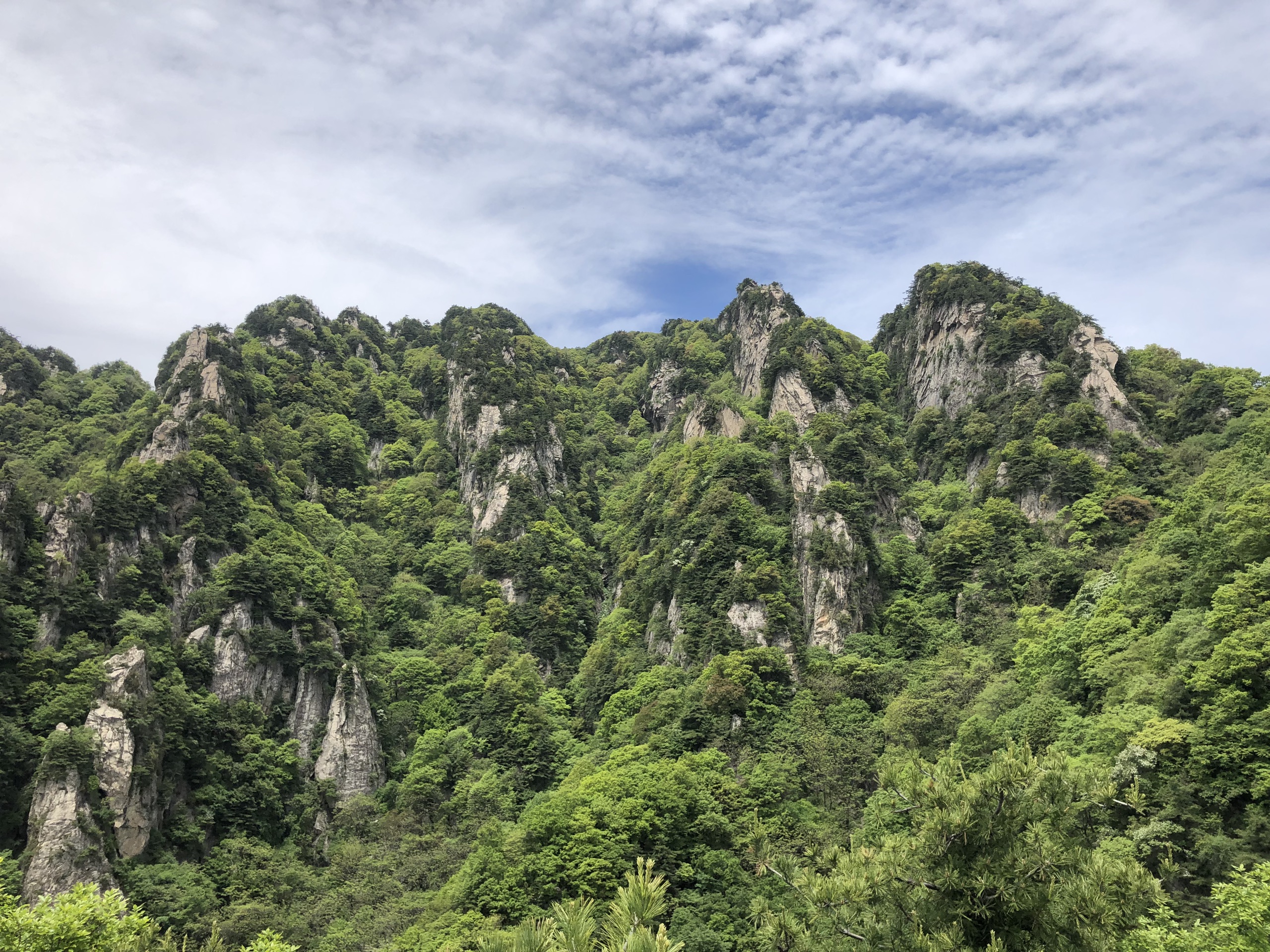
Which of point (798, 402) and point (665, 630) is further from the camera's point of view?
point (798, 402)

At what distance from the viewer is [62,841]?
1225 inches

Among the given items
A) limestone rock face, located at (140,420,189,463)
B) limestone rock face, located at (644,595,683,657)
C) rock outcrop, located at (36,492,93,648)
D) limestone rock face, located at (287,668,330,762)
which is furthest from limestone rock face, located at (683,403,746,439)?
rock outcrop, located at (36,492,93,648)

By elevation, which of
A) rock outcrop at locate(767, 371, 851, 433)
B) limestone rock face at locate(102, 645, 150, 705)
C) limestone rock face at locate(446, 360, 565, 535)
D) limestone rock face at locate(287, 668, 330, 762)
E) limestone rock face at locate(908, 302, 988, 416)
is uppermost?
limestone rock face at locate(908, 302, 988, 416)

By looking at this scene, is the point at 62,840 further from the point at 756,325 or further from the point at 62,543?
the point at 756,325

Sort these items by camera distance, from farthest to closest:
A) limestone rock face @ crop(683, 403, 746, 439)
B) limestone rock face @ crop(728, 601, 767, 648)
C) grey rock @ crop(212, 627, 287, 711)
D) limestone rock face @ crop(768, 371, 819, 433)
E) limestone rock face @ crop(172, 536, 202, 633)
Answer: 1. limestone rock face @ crop(683, 403, 746, 439)
2. limestone rock face @ crop(768, 371, 819, 433)
3. limestone rock face @ crop(172, 536, 202, 633)
4. limestone rock face @ crop(728, 601, 767, 648)
5. grey rock @ crop(212, 627, 287, 711)

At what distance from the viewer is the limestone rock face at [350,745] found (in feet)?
149

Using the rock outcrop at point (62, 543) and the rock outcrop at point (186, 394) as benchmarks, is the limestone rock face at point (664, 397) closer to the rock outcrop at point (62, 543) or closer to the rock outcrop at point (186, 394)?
the rock outcrop at point (186, 394)

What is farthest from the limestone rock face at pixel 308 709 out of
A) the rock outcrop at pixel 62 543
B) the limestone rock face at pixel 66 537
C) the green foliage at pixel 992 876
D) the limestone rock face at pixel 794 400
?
the limestone rock face at pixel 794 400

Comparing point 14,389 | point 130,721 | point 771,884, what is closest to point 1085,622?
point 771,884

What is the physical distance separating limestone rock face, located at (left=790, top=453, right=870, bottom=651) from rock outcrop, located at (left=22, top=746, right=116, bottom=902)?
40.6m

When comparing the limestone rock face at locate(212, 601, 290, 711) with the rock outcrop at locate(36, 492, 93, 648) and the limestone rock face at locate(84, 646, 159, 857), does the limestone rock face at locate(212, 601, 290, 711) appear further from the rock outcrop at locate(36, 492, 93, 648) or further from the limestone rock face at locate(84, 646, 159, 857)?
the rock outcrop at locate(36, 492, 93, 648)

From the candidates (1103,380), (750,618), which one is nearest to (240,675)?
(750,618)

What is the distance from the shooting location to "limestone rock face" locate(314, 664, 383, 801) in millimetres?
45344

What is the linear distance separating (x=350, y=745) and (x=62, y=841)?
55.6ft
